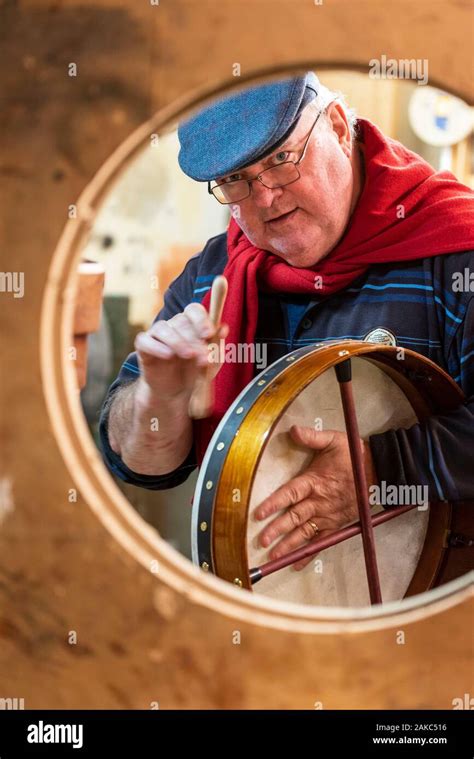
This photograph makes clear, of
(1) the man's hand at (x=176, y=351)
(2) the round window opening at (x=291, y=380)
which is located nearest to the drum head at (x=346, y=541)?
(2) the round window opening at (x=291, y=380)

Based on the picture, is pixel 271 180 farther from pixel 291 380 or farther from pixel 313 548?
pixel 313 548

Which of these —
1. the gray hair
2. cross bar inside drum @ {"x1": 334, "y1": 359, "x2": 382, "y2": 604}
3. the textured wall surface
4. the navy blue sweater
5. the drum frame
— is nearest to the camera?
the textured wall surface

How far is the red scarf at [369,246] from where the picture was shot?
118 cm

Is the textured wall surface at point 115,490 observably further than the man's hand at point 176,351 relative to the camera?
No

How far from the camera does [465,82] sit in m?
0.62

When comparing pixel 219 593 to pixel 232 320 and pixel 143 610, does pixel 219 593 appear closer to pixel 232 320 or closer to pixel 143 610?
pixel 143 610

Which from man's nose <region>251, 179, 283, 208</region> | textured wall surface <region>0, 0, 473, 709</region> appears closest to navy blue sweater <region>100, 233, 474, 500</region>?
man's nose <region>251, 179, 283, 208</region>

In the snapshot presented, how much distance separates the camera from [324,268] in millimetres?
1195

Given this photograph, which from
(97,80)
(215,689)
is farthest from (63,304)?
(215,689)

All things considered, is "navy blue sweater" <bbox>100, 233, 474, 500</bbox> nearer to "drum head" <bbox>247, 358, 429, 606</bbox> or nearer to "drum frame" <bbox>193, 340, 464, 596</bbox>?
"drum head" <bbox>247, 358, 429, 606</bbox>

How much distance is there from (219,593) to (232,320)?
609 millimetres

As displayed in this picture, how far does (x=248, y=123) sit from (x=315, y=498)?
48 centimetres

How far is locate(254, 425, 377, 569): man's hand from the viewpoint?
94cm

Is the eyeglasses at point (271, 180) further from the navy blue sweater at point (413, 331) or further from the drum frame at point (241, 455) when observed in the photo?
the drum frame at point (241, 455)
